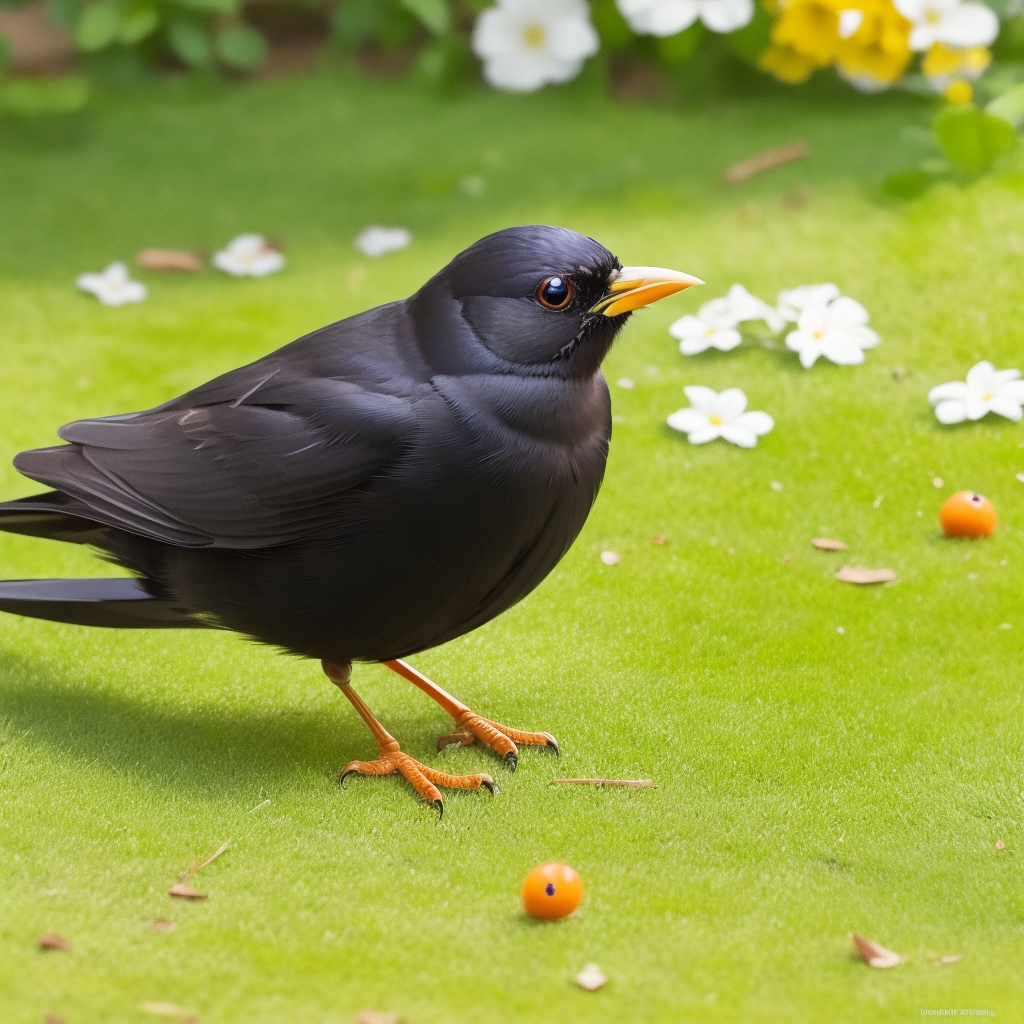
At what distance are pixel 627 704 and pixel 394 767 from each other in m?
0.66

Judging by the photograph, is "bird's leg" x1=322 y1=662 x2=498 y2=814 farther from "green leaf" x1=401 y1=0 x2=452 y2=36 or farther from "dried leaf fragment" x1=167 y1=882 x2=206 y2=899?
"green leaf" x1=401 y1=0 x2=452 y2=36

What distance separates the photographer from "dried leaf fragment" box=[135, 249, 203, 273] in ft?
20.8

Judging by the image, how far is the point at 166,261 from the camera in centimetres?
635

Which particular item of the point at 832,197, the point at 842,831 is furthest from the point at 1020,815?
the point at 832,197

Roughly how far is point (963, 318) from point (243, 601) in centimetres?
320

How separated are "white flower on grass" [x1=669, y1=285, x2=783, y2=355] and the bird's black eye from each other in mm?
2228

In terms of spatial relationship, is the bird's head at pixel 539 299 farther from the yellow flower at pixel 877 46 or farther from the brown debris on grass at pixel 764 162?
the yellow flower at pixel 877 46

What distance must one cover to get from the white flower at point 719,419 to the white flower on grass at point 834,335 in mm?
395

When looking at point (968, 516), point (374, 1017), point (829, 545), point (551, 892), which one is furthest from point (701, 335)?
point (374, 1017)

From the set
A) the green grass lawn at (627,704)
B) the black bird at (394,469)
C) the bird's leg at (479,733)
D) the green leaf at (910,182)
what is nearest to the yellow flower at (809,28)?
the green grass lawn at (627,704)

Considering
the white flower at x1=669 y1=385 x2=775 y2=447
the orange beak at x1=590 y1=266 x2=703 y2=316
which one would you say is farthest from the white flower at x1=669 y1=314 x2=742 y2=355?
the orange beak at x1=590 y1=266 x2=703 y2=316

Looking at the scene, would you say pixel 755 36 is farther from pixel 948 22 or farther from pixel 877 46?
pixel 948 22

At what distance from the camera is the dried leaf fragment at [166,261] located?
634 centimetres

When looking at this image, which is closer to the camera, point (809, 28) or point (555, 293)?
point (555, 293)
